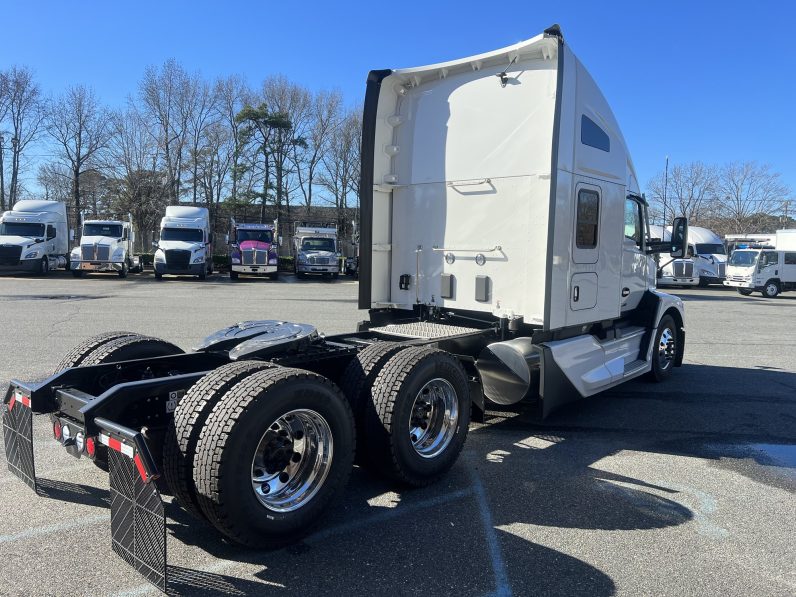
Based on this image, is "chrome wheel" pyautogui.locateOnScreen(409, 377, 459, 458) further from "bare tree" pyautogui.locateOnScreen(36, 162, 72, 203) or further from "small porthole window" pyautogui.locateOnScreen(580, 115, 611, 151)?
"bare tree" pyautogui.locateOnScreen(36, 162, 72, 203)

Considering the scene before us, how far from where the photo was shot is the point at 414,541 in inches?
138

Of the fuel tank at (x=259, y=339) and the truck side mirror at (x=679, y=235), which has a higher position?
the truck side mirror at (x=679, y=235)

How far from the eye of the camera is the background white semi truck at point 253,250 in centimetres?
2908

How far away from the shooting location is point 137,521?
296cm

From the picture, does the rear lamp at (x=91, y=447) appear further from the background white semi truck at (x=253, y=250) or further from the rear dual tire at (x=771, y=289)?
the rear dual tire at (x=771, y=289)

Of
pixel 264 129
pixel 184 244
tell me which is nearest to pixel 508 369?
pixel 184 244

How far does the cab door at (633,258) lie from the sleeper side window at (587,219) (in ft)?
2.73

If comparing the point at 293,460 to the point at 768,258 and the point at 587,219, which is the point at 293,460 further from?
the point at 768,258

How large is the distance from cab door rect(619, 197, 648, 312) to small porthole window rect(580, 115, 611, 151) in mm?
897

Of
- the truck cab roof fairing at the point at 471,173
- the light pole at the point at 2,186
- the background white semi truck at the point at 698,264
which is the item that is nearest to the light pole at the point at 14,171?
the light pole at the point at 2,186

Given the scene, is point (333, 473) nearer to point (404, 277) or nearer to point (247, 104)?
point (404, 277)

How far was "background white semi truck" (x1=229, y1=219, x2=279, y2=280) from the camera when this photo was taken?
1145 inches

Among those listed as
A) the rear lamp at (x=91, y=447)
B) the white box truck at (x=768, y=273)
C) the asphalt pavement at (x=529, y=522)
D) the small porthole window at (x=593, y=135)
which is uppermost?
the small porthole window at (x=593, y=135)

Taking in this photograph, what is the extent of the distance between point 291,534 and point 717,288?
3370 cm
